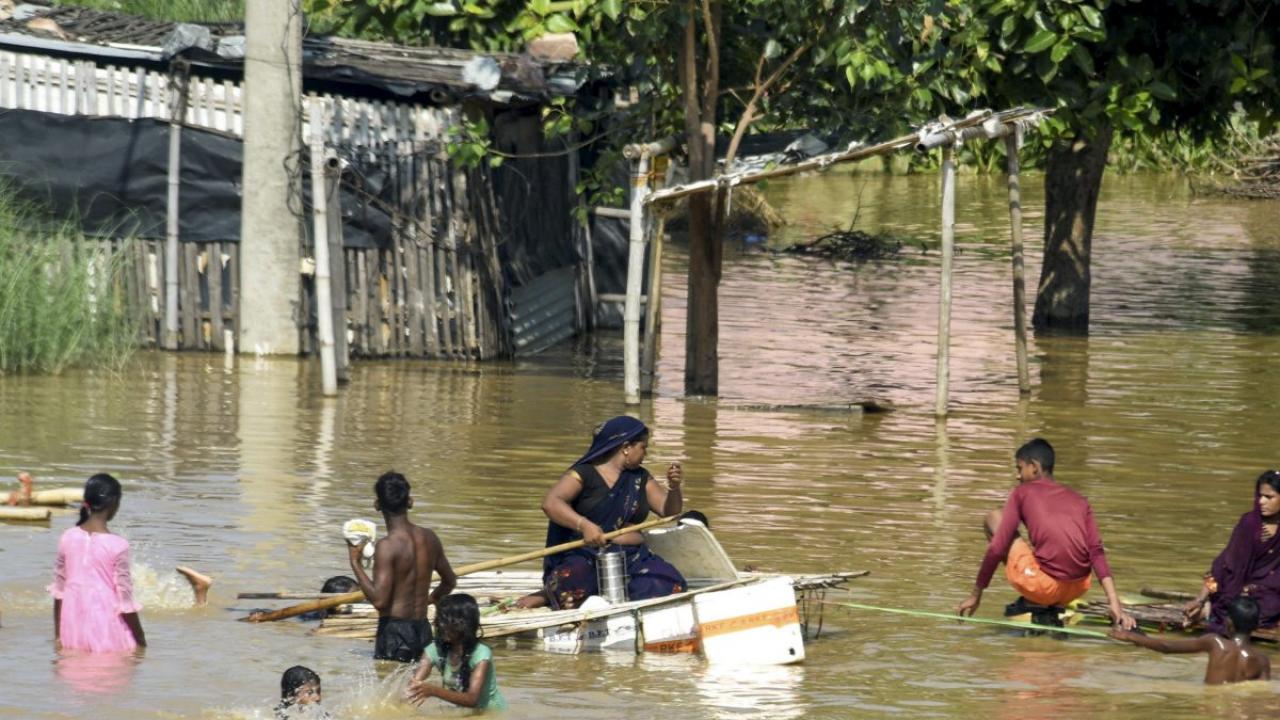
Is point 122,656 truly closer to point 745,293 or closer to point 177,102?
point 177,102

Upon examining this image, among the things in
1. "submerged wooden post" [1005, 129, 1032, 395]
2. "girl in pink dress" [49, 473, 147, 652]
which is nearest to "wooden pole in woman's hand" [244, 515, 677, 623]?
"girl in pink dress" [49, 473, 147, 652]

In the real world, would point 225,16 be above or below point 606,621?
above

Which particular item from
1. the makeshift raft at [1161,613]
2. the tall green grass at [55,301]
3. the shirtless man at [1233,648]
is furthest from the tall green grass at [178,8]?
the shirtless man at [1233,648]

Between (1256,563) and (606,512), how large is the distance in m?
2.84

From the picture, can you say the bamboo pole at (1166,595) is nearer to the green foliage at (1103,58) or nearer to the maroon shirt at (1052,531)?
the maroon shirt at (1052,531)

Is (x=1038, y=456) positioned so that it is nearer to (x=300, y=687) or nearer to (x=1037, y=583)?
(x=1037, y=583)

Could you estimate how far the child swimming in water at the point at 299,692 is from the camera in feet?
25.6

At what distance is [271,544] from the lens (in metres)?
11.3

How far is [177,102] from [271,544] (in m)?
7.61

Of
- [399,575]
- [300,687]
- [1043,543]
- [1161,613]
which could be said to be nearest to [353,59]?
[399,575]

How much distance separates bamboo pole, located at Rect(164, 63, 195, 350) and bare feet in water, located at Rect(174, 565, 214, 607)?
8.42 meters

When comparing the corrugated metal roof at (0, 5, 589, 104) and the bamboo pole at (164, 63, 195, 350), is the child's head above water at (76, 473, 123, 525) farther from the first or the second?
the bamboo pole at (164, 63, 195, 350)

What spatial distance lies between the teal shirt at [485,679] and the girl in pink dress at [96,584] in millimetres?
1353

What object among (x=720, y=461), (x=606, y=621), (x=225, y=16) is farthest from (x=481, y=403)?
(x=225, y=16)
